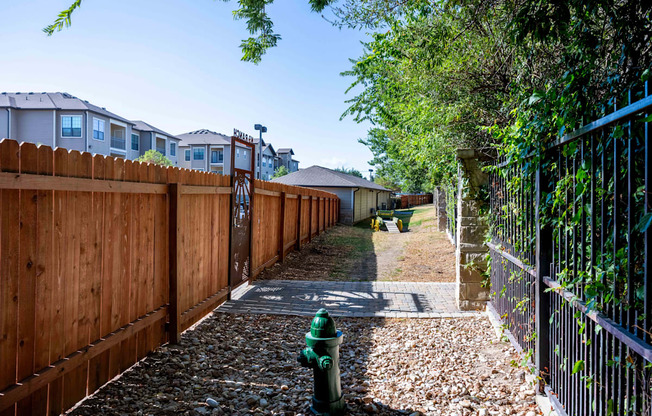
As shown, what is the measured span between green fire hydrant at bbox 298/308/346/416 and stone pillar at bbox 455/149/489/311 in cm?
329

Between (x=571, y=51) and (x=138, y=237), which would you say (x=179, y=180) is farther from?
(x=571, y=51)

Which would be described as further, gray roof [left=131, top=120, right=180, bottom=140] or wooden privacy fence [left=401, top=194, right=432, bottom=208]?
wooden privacy fence [left=401, top=194, right=432, bottom=208]

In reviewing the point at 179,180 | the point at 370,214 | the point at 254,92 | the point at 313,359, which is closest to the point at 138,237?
the point at 179,180

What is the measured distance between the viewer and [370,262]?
1157 cm

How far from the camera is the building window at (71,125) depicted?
31.8 metres

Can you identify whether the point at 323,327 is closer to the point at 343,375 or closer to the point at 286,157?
the point at 343,375

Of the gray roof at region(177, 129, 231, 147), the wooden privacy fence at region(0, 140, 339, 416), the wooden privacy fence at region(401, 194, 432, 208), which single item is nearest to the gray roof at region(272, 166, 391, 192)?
the gray roof at region(177, 129, 231, 147)

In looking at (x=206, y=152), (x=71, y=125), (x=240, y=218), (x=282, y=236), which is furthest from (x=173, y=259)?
(x=206, y=152)

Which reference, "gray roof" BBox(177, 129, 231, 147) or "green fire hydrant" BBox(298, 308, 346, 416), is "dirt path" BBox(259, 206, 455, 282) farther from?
"gray roof" BBox(177, 129, 231, 147)

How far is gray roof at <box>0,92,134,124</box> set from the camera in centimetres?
3127

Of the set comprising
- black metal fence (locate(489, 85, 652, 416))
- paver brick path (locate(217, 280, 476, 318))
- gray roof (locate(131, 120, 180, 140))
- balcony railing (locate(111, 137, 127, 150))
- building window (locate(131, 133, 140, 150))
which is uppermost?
gray roof (locate(131, 120, 180, 140))

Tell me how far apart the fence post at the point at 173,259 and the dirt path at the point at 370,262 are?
3.85m

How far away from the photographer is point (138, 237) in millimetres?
4031

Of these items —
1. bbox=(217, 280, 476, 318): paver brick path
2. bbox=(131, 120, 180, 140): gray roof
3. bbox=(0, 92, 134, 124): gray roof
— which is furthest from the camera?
bbox=(131, 120, 180, 140): gray roof
